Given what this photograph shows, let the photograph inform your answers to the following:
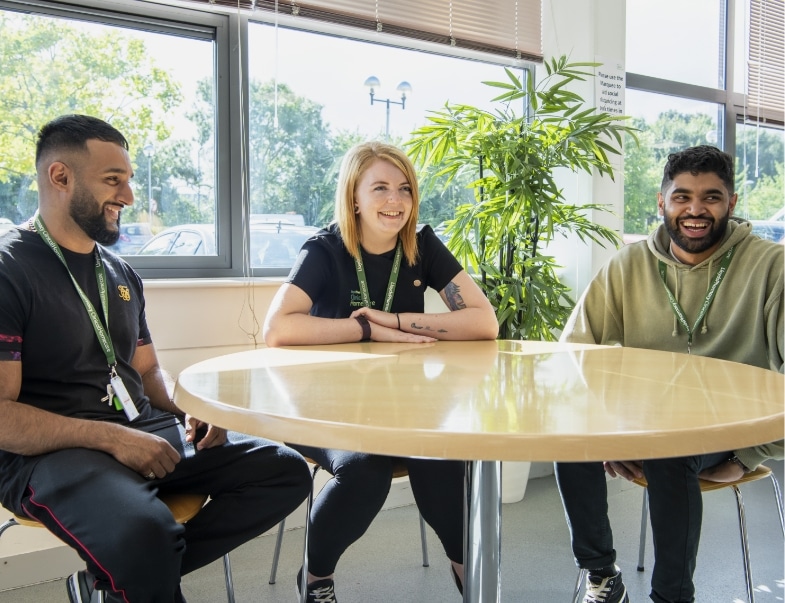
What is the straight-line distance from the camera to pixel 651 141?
14.0ft

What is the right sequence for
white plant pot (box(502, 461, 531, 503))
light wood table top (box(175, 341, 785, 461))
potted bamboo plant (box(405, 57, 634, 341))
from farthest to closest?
white plant pot (box(502, 461, 531, 503)), potted bamboo plant (box(405, 57, 634, 341)), light wood table top (box(175, 341, 785, 461))

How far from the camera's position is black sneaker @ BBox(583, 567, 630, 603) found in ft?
6.33

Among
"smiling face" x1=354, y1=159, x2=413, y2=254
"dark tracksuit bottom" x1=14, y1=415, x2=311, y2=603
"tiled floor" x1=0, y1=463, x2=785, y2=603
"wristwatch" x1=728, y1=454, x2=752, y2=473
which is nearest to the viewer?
"dark tracksuit bottom" x1=14, y1=415, x2=311, y2=603

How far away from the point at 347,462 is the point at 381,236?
2.52 feet

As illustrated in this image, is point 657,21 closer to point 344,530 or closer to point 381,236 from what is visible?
point 381,236

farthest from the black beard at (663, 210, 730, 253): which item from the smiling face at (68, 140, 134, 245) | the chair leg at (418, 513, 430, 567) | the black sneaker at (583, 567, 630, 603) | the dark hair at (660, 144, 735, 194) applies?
the smiling face at (68, 140, 134, 245)

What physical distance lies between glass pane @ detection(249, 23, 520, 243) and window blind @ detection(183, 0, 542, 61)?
14 centimetres

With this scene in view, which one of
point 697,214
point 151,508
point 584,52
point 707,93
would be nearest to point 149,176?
point 151,508

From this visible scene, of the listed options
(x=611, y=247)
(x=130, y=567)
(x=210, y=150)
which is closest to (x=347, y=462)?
(x=130, y=567)

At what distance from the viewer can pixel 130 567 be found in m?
1.33

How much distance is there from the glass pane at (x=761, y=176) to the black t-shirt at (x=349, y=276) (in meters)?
3.38

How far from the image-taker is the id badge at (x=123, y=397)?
1.67 metres

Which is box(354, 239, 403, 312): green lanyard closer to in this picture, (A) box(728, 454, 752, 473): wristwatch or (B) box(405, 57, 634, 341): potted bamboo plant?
(B) box(405, 57, 634, 341): potted bamboo plant

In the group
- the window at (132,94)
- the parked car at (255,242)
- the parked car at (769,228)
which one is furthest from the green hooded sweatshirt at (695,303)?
the parked car at (769,228)
